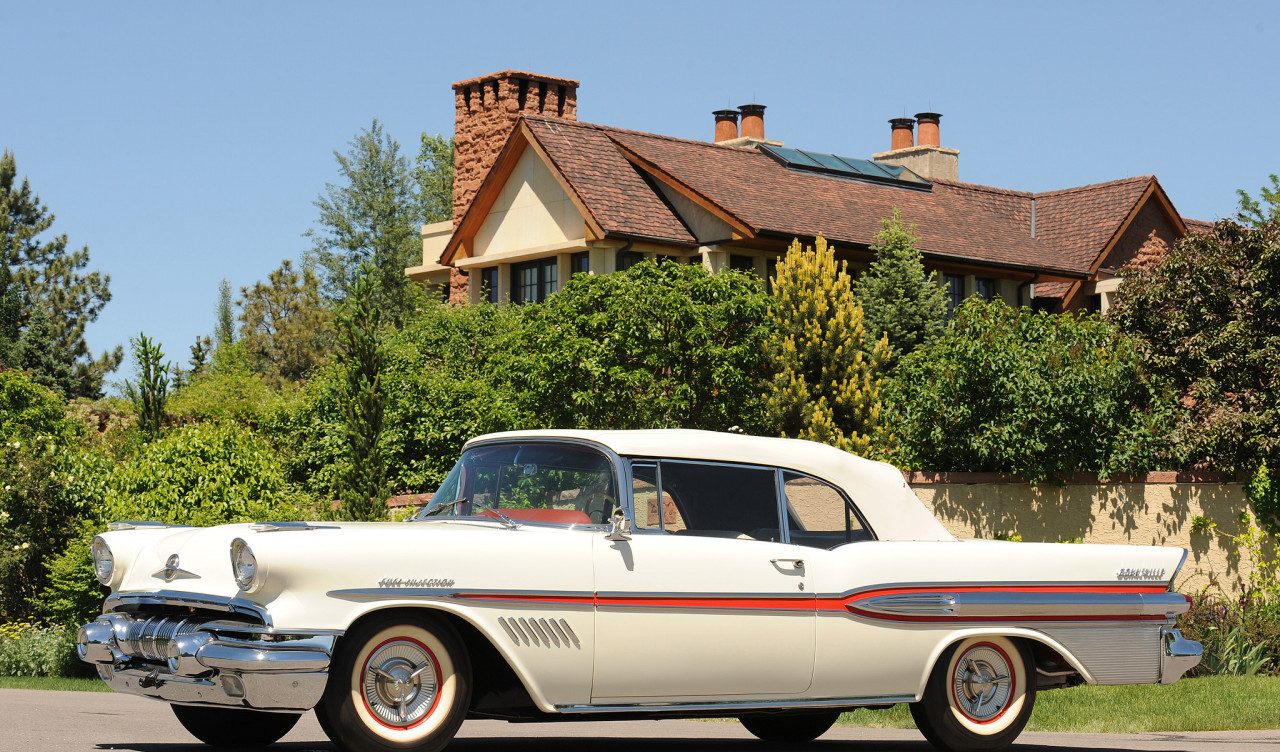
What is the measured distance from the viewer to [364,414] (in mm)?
20156

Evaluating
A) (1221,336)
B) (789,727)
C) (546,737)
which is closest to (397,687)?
(546,737)

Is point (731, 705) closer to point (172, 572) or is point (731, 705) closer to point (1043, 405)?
point (172, 572)

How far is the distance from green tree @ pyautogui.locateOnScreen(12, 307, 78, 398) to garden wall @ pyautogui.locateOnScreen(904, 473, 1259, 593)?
4036 cm

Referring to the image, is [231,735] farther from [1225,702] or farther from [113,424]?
[113,424]

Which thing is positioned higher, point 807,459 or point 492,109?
point 492,109

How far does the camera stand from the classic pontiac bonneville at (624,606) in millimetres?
7043

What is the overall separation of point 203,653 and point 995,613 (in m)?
4.28

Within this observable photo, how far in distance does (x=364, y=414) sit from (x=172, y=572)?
1276 centimetres

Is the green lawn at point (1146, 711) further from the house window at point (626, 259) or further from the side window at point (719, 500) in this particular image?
the house window at point (626, 259)

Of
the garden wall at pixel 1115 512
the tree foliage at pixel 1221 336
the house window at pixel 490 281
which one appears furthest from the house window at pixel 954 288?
the garden wall at pixel 1115 512

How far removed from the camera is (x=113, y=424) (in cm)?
3247

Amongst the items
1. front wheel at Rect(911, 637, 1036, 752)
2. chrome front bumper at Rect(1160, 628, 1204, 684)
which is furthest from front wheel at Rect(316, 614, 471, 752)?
chrome front bumper at Rect(1160, 628, 1204, 684)

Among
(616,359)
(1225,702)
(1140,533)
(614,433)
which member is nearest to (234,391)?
(616,359)

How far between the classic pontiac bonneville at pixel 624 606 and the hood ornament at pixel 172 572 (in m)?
0.01
